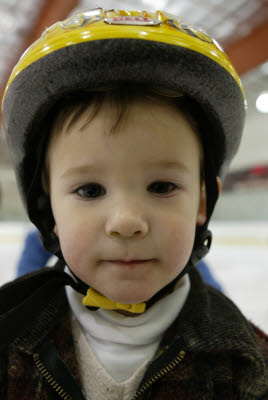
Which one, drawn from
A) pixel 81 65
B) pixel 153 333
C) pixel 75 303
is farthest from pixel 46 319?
pixel 81 65

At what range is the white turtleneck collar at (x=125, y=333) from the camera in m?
0.46

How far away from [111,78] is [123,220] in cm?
21

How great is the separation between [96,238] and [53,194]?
0.11 metres

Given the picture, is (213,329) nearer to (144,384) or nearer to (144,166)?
(144,384)

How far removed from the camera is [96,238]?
0.41m

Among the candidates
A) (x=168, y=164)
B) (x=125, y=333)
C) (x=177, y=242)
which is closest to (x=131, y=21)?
(x=168, y=164)

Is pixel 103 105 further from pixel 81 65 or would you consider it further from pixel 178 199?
pixel 178 199

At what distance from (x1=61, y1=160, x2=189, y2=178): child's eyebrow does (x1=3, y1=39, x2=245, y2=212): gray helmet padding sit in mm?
119

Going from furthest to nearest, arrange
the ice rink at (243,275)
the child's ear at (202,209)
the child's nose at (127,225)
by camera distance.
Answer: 1. the ice rink at (243,275)
2. the child's ear at (202,209)
3. the child's nose at (127,225)

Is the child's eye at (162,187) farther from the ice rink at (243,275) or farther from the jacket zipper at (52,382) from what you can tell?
the ice rink at (243,275)

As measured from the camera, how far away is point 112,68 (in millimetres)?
435

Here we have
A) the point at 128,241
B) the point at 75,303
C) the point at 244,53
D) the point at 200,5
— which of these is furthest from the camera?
the point at 244,53

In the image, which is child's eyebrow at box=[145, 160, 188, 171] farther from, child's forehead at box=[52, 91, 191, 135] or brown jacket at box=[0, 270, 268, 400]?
brown jacket at box=[0, 270, 268, 400]

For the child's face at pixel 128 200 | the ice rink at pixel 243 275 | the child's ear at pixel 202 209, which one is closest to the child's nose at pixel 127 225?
the child's face at pixel 128 200
